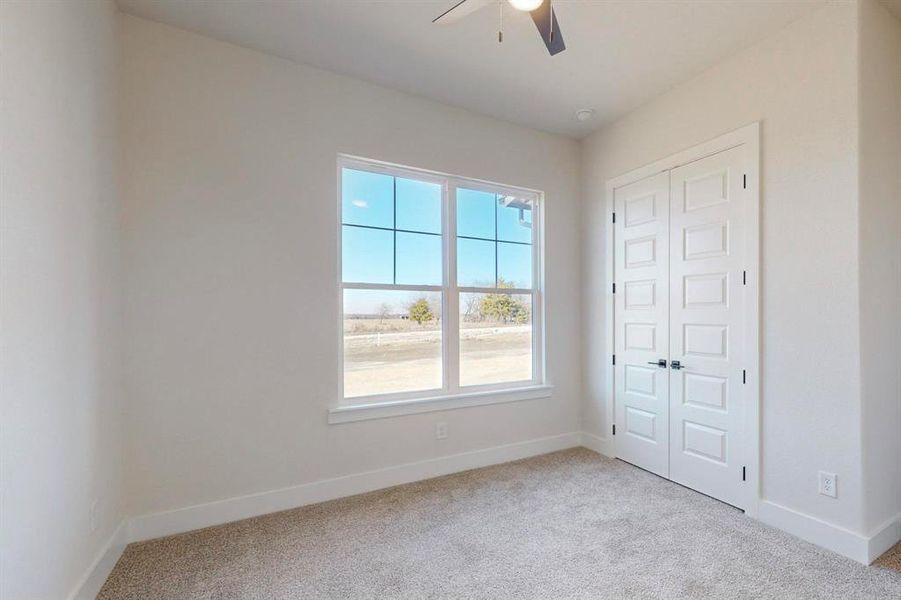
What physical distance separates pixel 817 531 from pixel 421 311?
8.79ft

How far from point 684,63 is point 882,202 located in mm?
1392

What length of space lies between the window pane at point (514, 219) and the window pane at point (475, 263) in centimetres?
19

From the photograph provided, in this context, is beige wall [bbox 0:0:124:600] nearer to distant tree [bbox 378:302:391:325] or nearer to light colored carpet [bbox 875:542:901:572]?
distant tree [bbox 378:302:391:325]

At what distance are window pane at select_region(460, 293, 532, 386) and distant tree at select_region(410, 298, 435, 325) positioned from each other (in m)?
0.30

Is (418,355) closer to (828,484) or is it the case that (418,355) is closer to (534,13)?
(534,13)

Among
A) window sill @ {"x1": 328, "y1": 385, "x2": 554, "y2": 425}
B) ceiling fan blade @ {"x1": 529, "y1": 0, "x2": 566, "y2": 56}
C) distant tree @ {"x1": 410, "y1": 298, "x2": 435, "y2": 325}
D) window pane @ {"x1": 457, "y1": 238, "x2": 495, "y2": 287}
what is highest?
ceiling fan blade @ {"x1": 529, "y1": 0, "x2": 566, "y2": 56}

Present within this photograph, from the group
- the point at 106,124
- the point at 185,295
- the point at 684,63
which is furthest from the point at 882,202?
the point at 106,124

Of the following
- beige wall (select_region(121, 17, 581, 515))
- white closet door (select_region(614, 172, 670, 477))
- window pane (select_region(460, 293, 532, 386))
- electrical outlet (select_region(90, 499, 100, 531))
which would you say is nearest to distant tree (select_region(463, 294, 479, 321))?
window pane (select_region(460, 293, 532, 386))

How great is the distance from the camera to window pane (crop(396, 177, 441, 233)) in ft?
10.4

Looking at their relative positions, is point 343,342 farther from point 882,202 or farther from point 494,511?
point 882,202

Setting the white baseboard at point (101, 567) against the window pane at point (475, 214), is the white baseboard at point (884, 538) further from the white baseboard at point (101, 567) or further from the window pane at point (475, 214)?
the white baseboard at point (101, 567)

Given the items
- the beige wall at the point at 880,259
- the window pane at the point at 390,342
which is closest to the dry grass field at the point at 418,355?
the window pane at the point at 390,342

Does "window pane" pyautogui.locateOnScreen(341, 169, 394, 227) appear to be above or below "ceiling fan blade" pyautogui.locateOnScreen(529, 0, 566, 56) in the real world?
below

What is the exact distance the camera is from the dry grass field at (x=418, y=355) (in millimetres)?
2951
